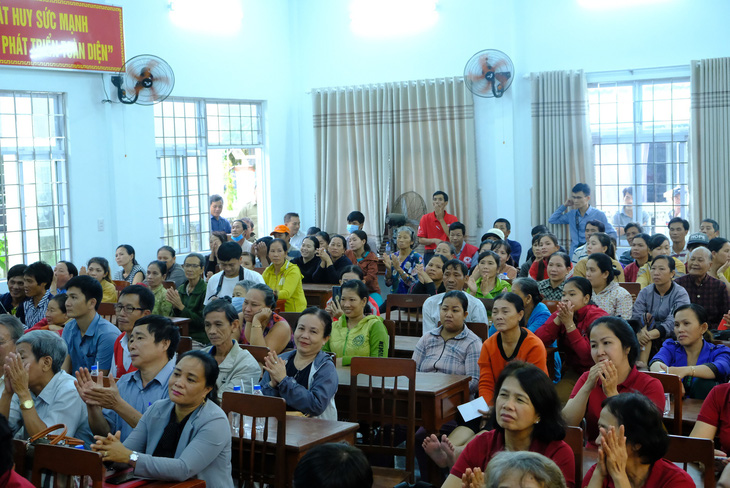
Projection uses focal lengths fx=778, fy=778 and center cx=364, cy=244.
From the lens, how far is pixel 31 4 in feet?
25.4

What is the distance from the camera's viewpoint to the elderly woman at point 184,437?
111 inches

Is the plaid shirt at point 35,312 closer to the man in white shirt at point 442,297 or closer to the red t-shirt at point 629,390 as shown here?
the man in white shirt at point 442,297

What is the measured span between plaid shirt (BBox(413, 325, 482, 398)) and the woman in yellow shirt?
6.47 ft

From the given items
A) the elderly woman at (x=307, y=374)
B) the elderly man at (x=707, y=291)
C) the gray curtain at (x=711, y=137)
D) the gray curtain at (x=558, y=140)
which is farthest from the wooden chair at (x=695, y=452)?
the gray curtain at (x=558, y=140)

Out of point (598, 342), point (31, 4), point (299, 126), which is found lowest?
point (598, 342)

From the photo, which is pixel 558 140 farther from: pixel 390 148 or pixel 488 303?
pixel 488 303

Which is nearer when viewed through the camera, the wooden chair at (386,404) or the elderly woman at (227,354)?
the wooden chair at (386,404)

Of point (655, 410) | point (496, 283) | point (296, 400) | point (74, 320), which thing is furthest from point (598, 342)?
point (74, 320)

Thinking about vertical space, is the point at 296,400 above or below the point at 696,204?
below

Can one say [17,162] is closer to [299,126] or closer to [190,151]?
[190,151]

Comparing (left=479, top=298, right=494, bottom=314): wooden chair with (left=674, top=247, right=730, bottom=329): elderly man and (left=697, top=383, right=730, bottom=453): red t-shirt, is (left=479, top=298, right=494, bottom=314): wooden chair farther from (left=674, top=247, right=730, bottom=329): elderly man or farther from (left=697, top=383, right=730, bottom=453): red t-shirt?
(left=697, top=383, right=730, bottom=453): red t-shirt

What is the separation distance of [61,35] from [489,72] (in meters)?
4.71

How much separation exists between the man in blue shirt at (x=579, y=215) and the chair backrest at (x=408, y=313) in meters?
3.66

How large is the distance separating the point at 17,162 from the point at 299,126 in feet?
13.7
